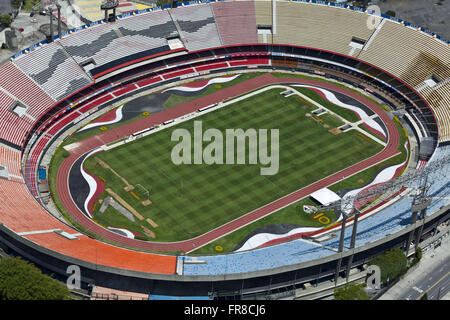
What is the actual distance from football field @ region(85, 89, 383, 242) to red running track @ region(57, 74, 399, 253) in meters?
1.30

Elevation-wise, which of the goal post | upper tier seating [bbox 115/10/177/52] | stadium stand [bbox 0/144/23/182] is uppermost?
upper tier seating [bbox 115/10/177/52]

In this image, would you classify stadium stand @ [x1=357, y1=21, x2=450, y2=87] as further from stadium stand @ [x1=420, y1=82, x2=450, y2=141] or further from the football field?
the football field

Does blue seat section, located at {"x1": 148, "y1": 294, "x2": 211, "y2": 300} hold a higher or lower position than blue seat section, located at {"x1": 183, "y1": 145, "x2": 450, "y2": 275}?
lower

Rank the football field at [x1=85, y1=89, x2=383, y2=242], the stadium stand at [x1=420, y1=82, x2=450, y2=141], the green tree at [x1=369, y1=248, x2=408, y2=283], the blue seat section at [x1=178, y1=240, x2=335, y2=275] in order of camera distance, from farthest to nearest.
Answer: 1. the stadium stand at [x1=420, y1=82, x2=450, y2=141]
2. the football field at [x1=85, y1=89, x2=383, y2=242]
3. the green tree at [x1=369, y1=248, x2=408, y2=283]
4. the blue seat section at [x1=178, y1=240, x2=335, y2=275]

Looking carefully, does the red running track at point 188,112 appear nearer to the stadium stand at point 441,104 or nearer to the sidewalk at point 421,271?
the stadium stand at point 441,104

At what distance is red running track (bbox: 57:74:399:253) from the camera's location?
4363 inches

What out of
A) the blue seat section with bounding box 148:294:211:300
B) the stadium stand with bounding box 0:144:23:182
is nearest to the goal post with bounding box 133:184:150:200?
the stadium stand with bounding box 0:144:23:182

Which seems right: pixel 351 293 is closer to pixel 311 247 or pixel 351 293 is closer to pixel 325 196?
pixel 311 247

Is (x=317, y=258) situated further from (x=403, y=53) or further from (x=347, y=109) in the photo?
(x=403, y=53)

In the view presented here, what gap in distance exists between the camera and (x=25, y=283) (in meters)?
94.7

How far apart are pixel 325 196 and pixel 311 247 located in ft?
54.1

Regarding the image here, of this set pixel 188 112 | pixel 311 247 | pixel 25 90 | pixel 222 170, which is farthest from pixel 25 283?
pixel 188 112

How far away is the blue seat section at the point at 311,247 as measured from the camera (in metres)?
99.9

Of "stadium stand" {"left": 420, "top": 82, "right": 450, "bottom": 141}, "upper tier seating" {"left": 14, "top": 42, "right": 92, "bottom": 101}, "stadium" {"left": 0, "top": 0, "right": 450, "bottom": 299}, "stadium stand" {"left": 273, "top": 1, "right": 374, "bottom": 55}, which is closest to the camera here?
"stadium" {"left": 0, "top": 0, "right": 450, "bottom": 299}
